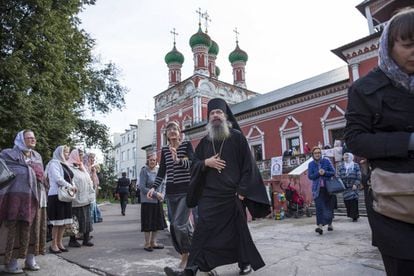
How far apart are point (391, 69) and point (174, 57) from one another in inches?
1744

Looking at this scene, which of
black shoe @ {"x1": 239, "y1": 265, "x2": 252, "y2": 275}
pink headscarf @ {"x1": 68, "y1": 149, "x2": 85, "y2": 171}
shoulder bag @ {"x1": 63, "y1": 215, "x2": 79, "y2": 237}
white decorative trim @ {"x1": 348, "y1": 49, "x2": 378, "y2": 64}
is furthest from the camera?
white decorative trim @ {"x1": 348, "y1": 49, "x2": 378, "y2": 64}

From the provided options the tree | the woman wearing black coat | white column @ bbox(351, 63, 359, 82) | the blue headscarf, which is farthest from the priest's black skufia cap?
white column @ bbox(351, 63, 359, 82)

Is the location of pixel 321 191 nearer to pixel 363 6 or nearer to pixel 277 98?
pixel 363 6

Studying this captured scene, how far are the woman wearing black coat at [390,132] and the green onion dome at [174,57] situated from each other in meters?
44.2

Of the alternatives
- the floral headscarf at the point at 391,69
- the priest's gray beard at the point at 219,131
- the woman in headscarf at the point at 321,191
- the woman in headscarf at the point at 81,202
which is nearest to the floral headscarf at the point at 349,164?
the woman in headscarf at the point at 321,191

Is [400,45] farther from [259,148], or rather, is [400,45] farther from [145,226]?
[259,148]

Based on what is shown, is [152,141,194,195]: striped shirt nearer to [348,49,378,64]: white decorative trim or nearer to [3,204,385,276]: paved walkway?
[3,204,385,276]: paved walkway

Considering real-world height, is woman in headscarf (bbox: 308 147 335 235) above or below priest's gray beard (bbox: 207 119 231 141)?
below

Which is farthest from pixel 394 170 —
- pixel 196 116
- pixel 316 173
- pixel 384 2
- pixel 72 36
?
pixel 196 116

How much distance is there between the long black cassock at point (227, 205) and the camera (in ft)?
12.1

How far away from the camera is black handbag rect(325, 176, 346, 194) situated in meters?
7.27

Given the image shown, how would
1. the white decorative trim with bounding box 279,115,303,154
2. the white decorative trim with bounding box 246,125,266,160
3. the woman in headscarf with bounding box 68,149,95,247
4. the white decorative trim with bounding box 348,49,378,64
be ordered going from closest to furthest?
the woman in headscarf with bounding box 68,149,95,247, the white decorative trim with bounding box 348,49,378,64, the white decorative trim with bounding box 279,115,303,154, the white decorative trim with bounding box 246,125,266,160

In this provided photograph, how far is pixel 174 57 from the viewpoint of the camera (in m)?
44.6

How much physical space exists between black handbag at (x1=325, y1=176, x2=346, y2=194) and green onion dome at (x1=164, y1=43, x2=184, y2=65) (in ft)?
129
